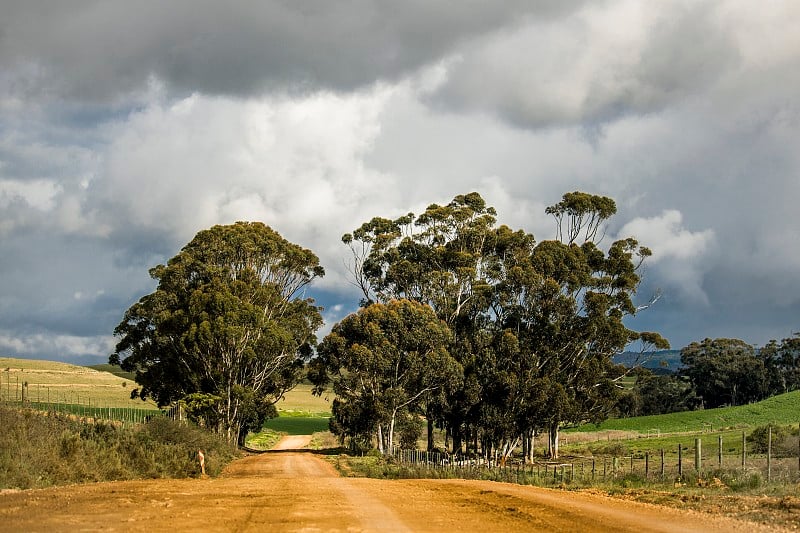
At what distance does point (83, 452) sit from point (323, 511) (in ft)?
40.7

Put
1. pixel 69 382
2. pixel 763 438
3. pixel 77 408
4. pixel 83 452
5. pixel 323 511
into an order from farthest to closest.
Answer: pixel 69 382 < pixel 763 438 < pixel 77 408 < pixel 83 452 < pixel 323 511

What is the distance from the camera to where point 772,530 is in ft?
47.1

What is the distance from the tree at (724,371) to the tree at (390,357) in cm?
8576

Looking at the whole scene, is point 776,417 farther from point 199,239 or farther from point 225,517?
point 225,517

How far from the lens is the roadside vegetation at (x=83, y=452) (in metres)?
22.3

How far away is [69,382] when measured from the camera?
407 feet

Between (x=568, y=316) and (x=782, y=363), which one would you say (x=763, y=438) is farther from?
(x=782, y=363)

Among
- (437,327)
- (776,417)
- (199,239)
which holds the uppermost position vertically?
(199,239)

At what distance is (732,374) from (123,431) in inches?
4531

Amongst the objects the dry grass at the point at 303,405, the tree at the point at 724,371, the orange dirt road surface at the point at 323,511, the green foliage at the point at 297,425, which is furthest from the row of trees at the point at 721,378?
the orange dirt road surface at the point at 323,511

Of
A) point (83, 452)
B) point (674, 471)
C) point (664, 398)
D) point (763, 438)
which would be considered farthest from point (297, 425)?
point (83, 452)

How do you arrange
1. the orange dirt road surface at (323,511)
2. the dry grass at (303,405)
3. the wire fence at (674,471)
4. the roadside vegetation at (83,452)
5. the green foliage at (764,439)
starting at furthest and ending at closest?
the dry grass at (303,405), the green foliage at (764,439), the wire fence at (674,471), the roadside vegetation at (83,452), the orange dirt road surface at (323,511)

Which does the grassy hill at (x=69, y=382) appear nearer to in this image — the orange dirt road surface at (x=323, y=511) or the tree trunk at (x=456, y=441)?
the tree trunk at (x=456, y=441)

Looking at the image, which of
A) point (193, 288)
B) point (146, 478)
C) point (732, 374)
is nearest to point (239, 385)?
point (193, 288)
